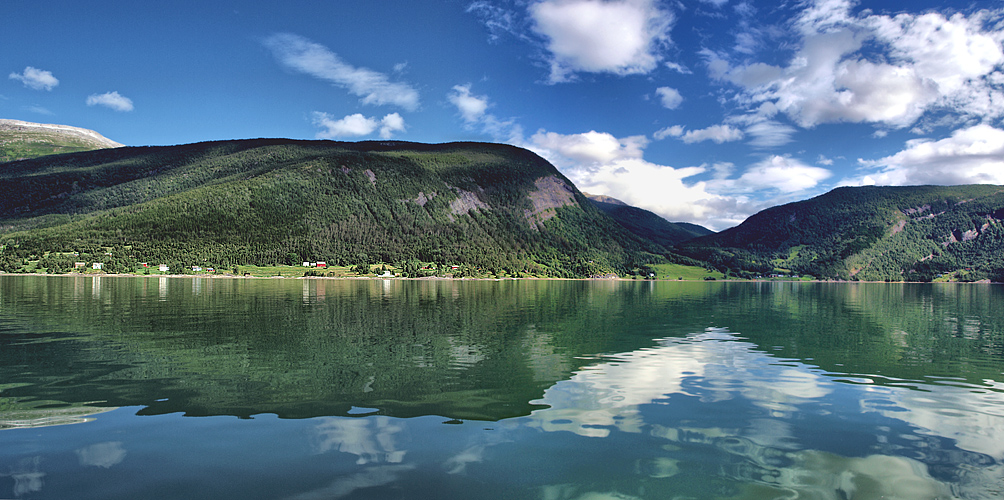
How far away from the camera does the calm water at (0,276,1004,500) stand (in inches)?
472

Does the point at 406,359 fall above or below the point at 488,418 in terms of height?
below

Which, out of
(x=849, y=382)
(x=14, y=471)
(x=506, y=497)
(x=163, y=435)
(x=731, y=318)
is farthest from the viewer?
(x=731, y=318)

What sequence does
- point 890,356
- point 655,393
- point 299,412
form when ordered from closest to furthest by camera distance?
point 299,412, point 655,393, point 890,356

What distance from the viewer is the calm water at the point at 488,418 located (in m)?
12.0

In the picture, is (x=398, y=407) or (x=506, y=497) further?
(x=398, y=407)

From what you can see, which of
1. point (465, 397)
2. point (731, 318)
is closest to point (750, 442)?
point (465, 397)

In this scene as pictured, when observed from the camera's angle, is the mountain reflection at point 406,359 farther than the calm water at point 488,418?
Yes

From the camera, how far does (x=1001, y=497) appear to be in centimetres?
1149

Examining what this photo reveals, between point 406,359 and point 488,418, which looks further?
point 406,359

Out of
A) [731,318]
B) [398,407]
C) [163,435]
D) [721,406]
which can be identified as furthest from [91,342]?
[731,318]

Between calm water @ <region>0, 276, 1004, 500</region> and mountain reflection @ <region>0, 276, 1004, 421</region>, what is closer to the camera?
calm water @ <region>0, 276, 1004, 500</region>

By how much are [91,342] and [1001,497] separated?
45.8 m

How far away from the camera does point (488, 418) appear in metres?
17.1

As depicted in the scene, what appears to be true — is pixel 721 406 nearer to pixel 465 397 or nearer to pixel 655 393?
pixel 655 393
